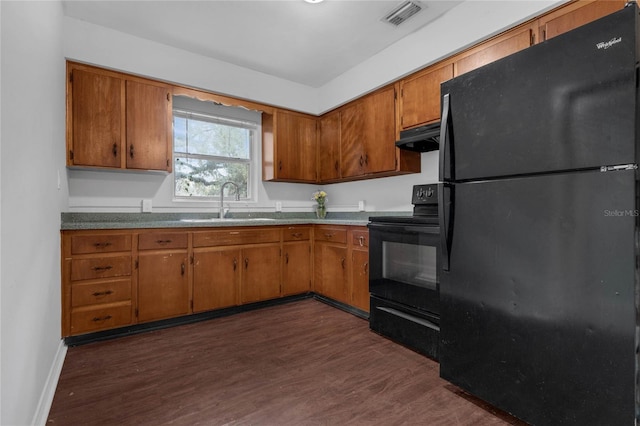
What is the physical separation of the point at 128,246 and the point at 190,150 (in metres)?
1.38

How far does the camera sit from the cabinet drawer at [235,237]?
301 cm

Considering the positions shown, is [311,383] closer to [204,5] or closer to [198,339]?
[198,339]

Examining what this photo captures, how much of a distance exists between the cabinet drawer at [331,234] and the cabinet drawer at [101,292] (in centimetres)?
191

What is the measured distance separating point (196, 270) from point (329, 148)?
2.14 metres

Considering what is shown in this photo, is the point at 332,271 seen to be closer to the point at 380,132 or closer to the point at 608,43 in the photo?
the point at 380,132

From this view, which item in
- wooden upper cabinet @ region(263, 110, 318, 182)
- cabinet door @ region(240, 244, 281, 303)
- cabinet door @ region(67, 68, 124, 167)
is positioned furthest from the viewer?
wooden upper cabinet @ region(263, 110, 318, 182)

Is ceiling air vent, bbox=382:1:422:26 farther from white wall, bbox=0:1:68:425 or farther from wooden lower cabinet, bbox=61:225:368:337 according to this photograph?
white wall, bbox=0:1:68:425

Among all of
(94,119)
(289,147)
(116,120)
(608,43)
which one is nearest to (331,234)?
(289,147)

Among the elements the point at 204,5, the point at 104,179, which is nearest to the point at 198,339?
the point at 104,179

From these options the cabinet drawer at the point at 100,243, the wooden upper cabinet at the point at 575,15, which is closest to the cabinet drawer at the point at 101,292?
the cabinet drawer at the point at 100,243

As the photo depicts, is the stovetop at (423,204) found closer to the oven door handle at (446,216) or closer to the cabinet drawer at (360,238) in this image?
the cabinet drawer at (360,238)

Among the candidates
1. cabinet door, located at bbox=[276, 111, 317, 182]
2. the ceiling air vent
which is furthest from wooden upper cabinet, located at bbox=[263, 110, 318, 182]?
the ceiling air vent

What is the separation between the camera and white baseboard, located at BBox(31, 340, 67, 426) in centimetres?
147

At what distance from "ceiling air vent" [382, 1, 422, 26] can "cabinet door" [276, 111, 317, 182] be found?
1.64 m
